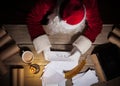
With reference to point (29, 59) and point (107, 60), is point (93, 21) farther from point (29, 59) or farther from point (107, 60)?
point (29, 59)

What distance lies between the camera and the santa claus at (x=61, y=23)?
1.78 meters

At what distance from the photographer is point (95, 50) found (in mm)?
2004

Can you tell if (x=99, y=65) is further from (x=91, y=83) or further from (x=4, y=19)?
(x=4, y=19)

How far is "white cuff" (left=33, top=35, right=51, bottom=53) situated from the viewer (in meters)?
1.85

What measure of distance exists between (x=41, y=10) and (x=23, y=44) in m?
0.29

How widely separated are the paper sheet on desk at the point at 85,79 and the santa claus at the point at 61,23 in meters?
0.16

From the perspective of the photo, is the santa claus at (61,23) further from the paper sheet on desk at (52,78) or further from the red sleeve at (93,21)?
the paper sheet on desk at (52,78)

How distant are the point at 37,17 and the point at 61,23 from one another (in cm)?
18

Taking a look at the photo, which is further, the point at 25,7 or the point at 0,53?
the point at 25,7

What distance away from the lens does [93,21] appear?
1.91m

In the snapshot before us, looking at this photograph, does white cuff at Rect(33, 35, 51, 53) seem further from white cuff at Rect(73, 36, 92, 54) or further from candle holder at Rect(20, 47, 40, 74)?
white cuff at Rect(73, 36, 92, 54)

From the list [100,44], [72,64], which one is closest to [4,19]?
[72,64]

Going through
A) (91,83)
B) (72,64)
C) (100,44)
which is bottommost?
(91,83)

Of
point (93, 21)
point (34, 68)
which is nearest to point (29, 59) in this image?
point (34, 68)
